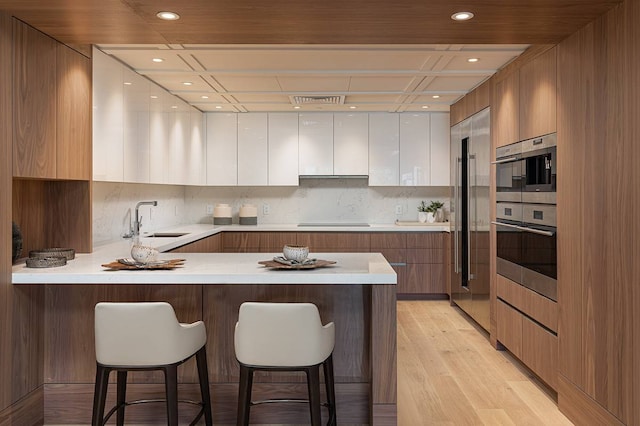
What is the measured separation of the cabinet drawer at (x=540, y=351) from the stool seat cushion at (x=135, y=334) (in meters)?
2.31

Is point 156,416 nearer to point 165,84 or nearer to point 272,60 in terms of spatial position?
point 272,60

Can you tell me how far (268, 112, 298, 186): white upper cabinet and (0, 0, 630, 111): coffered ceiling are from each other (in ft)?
6.11

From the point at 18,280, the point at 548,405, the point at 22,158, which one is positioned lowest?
the point at 548,405

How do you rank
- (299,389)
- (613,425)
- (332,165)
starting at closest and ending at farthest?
(613,425)
(299,389)
(332,165)

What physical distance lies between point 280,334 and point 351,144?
172 inches

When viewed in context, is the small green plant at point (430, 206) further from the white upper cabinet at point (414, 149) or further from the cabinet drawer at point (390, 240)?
the cabinet drawer at point (390, 240)

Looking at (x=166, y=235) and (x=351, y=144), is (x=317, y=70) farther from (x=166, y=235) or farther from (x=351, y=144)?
(x=351, y=144)

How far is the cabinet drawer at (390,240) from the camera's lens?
6.09 m

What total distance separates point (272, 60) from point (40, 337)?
7.78ft

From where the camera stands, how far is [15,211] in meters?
3.10

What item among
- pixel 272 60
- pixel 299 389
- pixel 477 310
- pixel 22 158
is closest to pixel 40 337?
pixel 22 158

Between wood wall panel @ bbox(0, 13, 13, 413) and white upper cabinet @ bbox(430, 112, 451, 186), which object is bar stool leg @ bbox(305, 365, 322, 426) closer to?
wood wall panel @ bbox(0, 13, 13, 413)

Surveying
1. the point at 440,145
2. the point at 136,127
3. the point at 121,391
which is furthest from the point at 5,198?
the point at 440,145

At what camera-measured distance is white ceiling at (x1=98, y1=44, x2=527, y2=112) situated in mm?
3574
